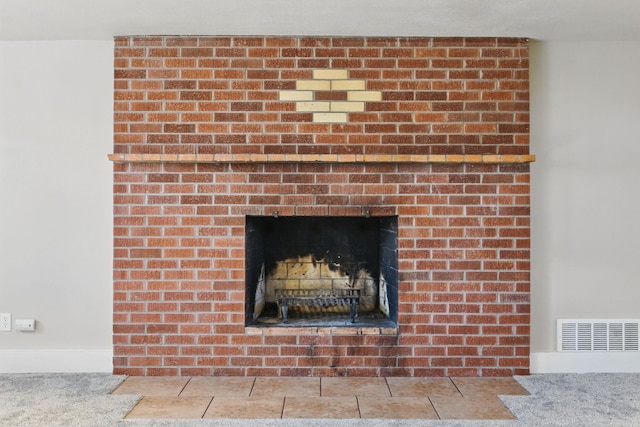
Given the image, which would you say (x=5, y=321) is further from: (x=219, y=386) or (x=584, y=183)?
(x=584, y=183)

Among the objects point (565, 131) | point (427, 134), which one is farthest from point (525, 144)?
point (427, 134)

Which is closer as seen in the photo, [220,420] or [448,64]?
[220,420]

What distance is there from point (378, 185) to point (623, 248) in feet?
5.22

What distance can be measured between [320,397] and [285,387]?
258 mm

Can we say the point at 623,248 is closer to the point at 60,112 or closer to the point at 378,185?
the point at 378,185

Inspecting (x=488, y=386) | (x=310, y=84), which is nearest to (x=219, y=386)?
(x=488, y=386)

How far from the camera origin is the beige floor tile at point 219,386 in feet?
9.98

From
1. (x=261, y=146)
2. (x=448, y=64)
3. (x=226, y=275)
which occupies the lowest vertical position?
(x=226, y=275)

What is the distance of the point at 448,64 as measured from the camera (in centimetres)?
338

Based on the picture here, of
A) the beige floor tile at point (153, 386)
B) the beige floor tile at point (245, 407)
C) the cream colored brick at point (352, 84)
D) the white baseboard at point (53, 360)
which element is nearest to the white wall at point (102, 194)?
the white baseboard at point (53, 360)

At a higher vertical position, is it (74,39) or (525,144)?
(74,39)

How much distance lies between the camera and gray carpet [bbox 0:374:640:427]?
263 cm

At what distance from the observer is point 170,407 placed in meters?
2.84

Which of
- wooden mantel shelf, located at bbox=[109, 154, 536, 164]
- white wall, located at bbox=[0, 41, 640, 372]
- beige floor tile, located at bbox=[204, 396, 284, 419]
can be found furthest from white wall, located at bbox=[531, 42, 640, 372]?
beige floor tile, located at bbox=[204, 396, 284, 419]
